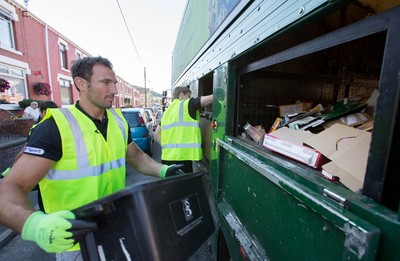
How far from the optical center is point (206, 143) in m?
3.09

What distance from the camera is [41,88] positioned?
11500mm

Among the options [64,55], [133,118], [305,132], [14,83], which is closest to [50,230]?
[305,132]

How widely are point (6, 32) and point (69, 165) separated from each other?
13.3 metres

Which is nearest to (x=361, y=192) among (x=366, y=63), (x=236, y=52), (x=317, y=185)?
(x=317, y=185)

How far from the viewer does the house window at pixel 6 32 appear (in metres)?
9.60

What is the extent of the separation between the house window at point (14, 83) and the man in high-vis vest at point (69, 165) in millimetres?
11206

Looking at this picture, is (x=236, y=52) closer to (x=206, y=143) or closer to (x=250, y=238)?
(x=250, y=238)

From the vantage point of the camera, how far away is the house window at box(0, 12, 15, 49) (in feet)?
31.5

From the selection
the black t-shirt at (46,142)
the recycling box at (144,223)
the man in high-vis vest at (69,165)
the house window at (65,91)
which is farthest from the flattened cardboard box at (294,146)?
the house window at (65,91)

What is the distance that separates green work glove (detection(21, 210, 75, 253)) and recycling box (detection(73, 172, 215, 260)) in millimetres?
57

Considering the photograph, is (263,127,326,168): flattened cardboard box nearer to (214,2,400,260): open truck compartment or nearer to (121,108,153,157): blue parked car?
(214,2,400,260): open truck compartment

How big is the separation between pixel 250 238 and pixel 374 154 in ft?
3.44

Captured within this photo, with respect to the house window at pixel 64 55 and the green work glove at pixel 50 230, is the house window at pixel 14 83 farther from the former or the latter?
the green work glove at pixel 50 230

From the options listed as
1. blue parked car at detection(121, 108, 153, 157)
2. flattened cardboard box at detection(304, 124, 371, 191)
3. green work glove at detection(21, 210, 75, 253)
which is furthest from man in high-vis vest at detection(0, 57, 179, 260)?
blue parked car at detection(121, 108, 153, 157)
